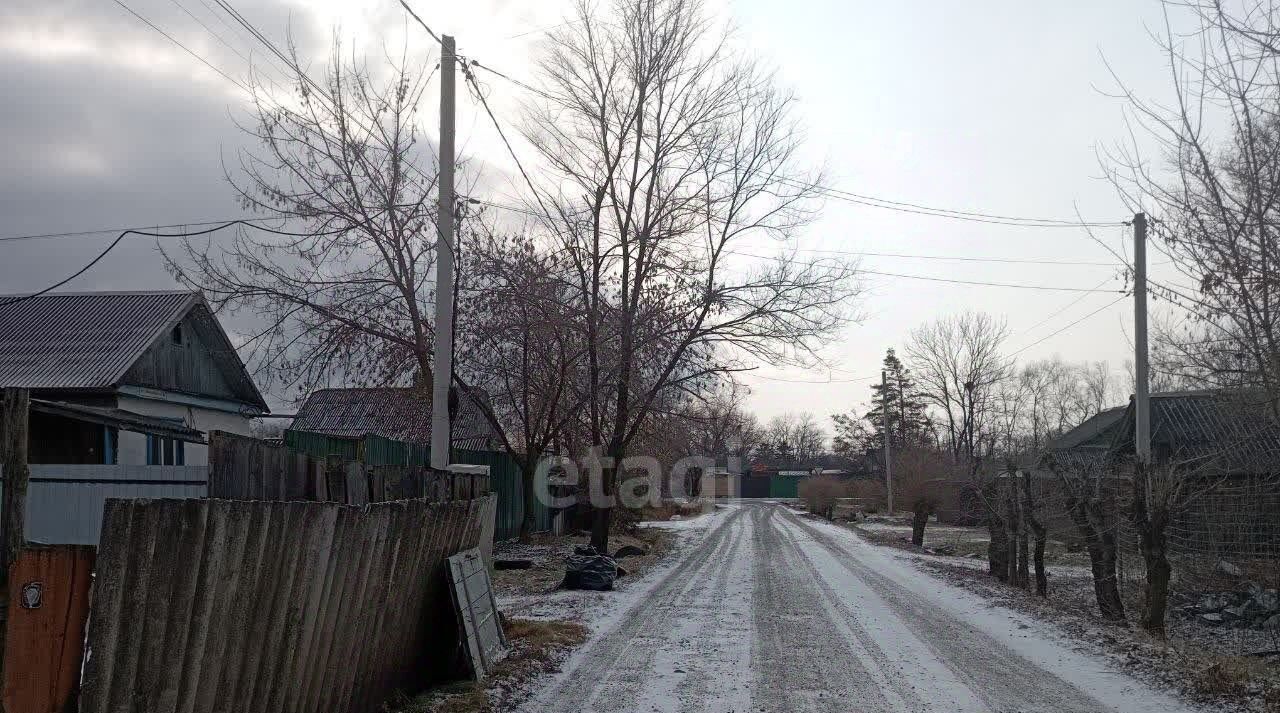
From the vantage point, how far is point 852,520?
154ft

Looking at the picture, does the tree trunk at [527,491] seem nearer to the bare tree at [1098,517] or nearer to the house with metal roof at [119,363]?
the house with metal roof at [119,363]

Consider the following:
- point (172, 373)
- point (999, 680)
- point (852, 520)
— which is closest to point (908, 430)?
point (852, 520)

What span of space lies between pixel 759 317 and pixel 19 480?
61.5 feet

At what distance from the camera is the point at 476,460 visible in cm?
2466

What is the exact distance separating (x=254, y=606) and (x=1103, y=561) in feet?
38.8

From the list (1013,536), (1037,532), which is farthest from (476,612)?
(1013,536)

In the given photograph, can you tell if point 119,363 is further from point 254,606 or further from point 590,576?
point 254,606

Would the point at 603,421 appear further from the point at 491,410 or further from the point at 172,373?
the point at 172,373

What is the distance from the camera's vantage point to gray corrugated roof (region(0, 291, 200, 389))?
2011cm

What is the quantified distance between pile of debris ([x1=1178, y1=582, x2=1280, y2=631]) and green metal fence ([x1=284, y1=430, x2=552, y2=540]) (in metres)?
11.7

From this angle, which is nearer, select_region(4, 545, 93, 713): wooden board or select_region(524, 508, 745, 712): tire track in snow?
select_region(4, 545, 93, 713): wooden board

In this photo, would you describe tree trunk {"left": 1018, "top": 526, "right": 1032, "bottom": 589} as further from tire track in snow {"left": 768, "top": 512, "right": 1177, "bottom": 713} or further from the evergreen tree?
the evergreen tree

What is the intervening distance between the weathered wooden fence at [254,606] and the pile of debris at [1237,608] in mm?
12012

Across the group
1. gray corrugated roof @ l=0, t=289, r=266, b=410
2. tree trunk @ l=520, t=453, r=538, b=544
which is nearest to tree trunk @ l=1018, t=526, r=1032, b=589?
tree trunk @ l=520, t=453, r=538, b=544
